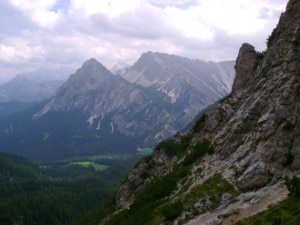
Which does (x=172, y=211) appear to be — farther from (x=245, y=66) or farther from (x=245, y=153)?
(x=245, y=66)

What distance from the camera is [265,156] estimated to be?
50.7 m

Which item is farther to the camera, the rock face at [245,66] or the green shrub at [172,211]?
the rock face at [245,66]

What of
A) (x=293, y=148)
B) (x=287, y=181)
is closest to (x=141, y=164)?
(x=293, y=148)

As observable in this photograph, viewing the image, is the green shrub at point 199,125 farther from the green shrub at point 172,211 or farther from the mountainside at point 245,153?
the green shrub at point 172,211

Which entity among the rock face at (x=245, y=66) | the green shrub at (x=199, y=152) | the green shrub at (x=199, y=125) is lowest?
the green shrub at (x=199, y=152)

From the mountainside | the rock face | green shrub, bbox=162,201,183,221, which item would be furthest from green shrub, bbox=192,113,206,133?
green shrub, bbox=162,201,183,221

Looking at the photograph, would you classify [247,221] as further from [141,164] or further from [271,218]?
[141,164]

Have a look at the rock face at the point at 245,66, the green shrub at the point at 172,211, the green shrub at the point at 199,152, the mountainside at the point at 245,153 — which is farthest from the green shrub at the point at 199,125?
the green shrub at the point at 172,211

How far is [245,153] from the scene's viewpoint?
55656 mm

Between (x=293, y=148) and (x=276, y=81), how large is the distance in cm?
1731

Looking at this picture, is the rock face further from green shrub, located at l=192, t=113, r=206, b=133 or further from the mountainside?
green shrub, located at l=192, t=113, r=206, b=133

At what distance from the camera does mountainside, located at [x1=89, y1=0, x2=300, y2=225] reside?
4687cm

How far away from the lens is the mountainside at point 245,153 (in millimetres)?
46866

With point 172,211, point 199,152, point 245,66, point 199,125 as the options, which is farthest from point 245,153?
point 245,66
